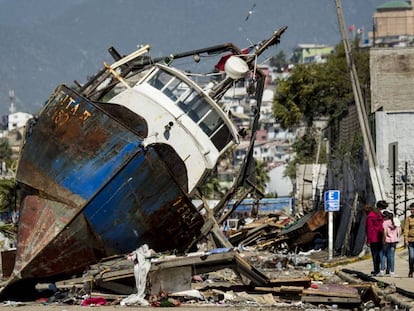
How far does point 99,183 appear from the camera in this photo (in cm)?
2292

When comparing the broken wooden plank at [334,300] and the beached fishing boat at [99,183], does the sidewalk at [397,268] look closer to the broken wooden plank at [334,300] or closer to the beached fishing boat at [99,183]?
the broken wooden plank at [334,300]

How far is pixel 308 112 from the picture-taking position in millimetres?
61625

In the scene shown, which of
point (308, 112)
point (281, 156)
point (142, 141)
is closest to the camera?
point (142, 141)

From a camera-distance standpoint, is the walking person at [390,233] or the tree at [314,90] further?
the tree at [314,90]

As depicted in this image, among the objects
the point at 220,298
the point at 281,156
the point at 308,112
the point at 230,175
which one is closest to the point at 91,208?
the point at 220,298

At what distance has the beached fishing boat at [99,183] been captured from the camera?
73.9ft

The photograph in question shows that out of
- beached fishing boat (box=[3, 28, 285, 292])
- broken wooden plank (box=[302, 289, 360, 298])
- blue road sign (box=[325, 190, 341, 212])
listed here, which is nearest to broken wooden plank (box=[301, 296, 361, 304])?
broken wooden plank (box=[302, 289, 360, 298])

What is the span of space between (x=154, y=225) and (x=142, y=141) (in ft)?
5.90

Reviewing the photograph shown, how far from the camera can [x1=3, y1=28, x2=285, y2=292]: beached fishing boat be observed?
2253cm

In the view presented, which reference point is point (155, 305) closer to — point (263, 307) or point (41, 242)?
point (263, 307)

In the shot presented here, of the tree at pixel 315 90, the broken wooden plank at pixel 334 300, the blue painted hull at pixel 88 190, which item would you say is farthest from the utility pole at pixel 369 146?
the tree at pixel 315 90

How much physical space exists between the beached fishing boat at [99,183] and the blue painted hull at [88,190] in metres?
0.02

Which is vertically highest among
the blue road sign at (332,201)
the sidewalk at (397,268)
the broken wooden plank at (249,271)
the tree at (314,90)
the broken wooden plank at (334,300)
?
the tree at (314,90)

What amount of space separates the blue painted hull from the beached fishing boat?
0.02 m
